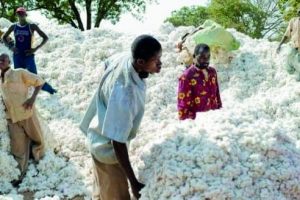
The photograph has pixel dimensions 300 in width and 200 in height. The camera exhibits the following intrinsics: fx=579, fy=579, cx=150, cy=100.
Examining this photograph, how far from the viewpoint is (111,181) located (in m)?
3.64

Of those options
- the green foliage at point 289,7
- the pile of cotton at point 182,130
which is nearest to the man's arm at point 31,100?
the pile of cotton at point 182,130

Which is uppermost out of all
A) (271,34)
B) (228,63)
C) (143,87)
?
(143,87)

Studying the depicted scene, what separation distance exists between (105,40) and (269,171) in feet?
21.9

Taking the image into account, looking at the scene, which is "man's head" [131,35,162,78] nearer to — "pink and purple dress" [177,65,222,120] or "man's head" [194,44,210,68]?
"pink and purple dress" [177,65,222,120]

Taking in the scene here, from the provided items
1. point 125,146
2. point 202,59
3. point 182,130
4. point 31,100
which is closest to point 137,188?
point 125,146

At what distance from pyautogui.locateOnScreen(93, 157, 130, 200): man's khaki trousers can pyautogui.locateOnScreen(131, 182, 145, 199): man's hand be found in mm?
143

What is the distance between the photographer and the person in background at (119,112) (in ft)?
10.7

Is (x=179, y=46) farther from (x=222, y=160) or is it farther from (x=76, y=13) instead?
(x=76, y=13)

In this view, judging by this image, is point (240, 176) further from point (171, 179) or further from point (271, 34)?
point (271, 34)

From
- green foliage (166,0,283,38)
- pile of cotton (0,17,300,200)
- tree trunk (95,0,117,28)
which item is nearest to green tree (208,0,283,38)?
green foliage (166,0,283,38)

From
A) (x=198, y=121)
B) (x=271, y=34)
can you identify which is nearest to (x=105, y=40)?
(x=198, y=121)

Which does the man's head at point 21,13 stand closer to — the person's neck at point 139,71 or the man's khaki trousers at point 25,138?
the man's khaki trousers at point 25,138

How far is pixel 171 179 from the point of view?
3.52 meters

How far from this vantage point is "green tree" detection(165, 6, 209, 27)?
29980mm
